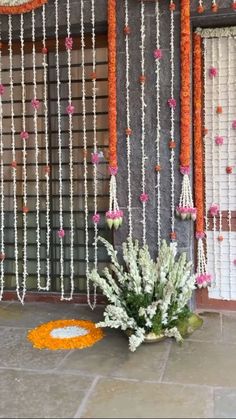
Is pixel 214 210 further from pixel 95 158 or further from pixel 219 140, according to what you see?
pixel 95 158

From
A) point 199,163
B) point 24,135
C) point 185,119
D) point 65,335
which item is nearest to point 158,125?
point 185,119

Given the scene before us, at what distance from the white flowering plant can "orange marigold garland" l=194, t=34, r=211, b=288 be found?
42 centimetres

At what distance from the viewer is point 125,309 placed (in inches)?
146

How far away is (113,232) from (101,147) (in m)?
0.81

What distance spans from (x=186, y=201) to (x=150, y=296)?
2.86ft

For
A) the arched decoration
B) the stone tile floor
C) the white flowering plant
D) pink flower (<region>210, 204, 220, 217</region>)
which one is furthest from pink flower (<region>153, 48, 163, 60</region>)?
the stone tile floor

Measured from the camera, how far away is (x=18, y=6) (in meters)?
4.35

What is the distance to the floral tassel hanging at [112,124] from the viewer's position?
13.5 feet

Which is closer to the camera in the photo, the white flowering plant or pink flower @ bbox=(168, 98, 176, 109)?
the white flowering plant

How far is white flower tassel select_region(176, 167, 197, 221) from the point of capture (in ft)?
13.3

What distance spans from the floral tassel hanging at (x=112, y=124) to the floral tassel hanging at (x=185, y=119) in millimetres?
529

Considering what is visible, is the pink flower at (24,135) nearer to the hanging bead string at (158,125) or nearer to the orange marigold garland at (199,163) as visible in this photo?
the hanging bead string at (158,125)

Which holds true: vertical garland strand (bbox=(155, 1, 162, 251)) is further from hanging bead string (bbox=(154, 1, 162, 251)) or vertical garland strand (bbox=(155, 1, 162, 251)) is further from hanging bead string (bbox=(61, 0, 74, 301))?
hanging bead string (bbox=(61, 0, 74, 301))

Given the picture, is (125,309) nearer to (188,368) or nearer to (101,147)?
(188,368)
